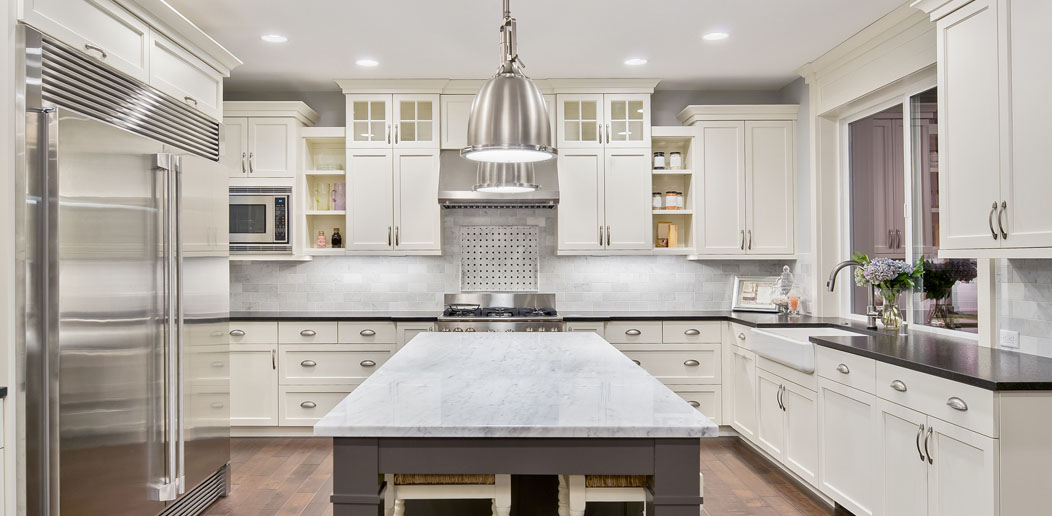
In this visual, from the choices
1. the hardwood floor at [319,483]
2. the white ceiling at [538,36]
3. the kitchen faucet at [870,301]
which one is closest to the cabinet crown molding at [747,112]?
the white ceiling at [538,36]

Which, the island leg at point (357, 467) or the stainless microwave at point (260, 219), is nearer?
the island leg at point (357, 467)

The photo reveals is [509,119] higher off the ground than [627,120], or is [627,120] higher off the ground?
[627,120]

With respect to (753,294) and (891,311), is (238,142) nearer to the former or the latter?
(753,294)

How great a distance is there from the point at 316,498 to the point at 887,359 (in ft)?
9.57

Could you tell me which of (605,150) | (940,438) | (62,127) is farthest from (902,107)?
(62,127)

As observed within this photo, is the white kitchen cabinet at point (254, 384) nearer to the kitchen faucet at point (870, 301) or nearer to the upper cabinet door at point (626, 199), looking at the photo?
the upper cabinet door at point (626, 199)

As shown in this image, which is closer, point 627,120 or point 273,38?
point 273,38

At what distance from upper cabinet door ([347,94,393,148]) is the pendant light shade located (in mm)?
1760

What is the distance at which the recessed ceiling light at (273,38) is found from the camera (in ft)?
12.8

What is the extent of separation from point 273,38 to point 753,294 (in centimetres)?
391

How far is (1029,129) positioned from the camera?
7.76 feet

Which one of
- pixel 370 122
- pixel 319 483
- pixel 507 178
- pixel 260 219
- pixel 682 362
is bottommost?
pixel 319 483

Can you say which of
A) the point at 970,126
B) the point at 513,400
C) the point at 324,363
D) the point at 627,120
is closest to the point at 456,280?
the point at 324,363

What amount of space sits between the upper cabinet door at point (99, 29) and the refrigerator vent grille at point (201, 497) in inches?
78.0
